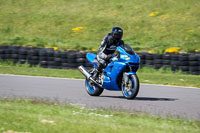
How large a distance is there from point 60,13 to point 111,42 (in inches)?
710

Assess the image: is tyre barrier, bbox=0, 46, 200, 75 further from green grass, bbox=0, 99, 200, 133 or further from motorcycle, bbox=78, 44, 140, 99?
green grass, bbox=0, 99, 200, 133

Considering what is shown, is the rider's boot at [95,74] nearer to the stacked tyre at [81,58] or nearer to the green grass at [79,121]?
the green grass at [79,121]

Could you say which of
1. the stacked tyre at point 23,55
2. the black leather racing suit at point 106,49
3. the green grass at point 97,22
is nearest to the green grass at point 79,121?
the black leather racing suit at point 106,49

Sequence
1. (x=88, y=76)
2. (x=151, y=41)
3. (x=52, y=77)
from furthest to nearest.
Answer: (x=151, y=41)
(x=52, y=77)
(x=88, y=76)

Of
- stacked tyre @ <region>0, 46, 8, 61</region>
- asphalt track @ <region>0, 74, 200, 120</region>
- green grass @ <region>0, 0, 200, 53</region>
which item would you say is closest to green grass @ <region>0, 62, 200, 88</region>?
stacked tyre @ <region>0, 46, 8, 61</region>

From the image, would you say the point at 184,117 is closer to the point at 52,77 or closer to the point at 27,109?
the point at 27,109

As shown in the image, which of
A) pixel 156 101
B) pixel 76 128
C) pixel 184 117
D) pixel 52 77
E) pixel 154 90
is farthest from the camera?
pixel 52 77

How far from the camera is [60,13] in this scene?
86.5 feet

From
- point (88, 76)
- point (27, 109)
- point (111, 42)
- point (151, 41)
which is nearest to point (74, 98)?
point (88, 76)

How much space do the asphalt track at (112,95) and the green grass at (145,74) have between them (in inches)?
44.7

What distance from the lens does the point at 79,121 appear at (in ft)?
19.3

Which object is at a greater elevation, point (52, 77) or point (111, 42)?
point (111, 42)

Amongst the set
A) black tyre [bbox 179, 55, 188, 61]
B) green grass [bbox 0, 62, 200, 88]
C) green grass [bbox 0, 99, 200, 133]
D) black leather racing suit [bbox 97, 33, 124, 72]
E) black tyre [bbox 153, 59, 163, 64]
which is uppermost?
black leather racing suit [bbox 97, 33, 124, 72]

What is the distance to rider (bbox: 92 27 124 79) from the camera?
8.70 metres
